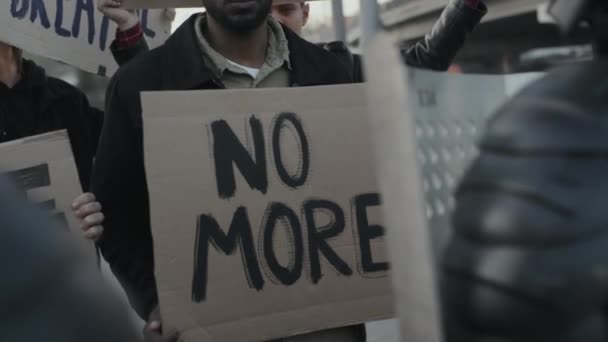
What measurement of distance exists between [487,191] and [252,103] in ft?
4.47

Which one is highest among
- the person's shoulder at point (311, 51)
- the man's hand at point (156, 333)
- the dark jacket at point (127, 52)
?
the dark jacket at point (127, 52)

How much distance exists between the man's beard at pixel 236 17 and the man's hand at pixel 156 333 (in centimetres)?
74

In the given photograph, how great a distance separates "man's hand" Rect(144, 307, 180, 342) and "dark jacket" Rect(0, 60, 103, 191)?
72 centimetres

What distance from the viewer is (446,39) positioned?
9.40ft

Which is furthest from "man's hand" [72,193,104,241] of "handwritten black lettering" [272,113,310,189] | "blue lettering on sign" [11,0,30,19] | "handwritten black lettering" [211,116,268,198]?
"blue lettering on sign" [11,0,30,19]

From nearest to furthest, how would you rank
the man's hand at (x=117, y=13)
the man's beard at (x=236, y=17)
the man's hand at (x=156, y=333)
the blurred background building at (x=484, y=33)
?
the man's hand at (x=156, y=333), the man's beard at (x=236, y=17), the man's hand at (x=117, y=13), the blurred background building at (x=484, y=33)

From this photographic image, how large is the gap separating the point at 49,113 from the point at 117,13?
0.37 m

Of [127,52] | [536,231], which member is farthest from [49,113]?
[536,231]

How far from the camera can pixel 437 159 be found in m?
1.26

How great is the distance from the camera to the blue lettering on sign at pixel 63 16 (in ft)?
10.0

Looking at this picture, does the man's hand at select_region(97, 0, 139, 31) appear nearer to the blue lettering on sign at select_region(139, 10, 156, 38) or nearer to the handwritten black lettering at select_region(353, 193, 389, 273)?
the blue lettering on sign at select_region(139, 10, 156, 38)

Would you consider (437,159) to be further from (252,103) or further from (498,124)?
(252,103)

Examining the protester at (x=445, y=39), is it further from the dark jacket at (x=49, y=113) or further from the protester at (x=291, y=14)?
the protester at (x=291, y=14)

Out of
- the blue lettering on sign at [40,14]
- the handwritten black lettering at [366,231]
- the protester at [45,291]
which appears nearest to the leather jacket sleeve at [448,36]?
the handwritten black lettering at [366,231]
